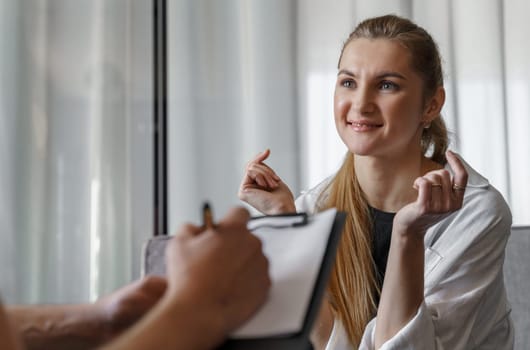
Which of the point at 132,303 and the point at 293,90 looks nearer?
the point at 132,303

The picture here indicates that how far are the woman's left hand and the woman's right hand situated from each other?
0.33m

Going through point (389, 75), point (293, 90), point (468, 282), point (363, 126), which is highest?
point (293, 90)

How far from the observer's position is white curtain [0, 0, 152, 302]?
2.42 m

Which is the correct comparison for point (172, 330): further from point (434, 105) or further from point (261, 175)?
point (434, 105)

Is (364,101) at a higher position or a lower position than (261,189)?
higher

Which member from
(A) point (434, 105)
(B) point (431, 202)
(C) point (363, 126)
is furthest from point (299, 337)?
(A) point (434, 105)

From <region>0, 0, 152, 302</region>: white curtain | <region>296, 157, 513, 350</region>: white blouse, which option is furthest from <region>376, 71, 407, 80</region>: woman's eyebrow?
<region>0, 0, 152, 302</region>: white curtain

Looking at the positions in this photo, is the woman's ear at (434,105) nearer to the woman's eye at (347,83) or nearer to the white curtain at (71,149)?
the woman's eye at (347,83)

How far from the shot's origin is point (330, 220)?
0.59m

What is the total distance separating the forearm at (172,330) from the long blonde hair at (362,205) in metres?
0.96

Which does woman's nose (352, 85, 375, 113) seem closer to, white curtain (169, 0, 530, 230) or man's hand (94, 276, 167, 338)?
man's hand (94, 276, 167, 338)

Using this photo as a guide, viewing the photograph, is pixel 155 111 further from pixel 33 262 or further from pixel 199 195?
pixel 33 262

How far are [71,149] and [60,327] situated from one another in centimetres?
192

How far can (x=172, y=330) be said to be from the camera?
18.1 inches
